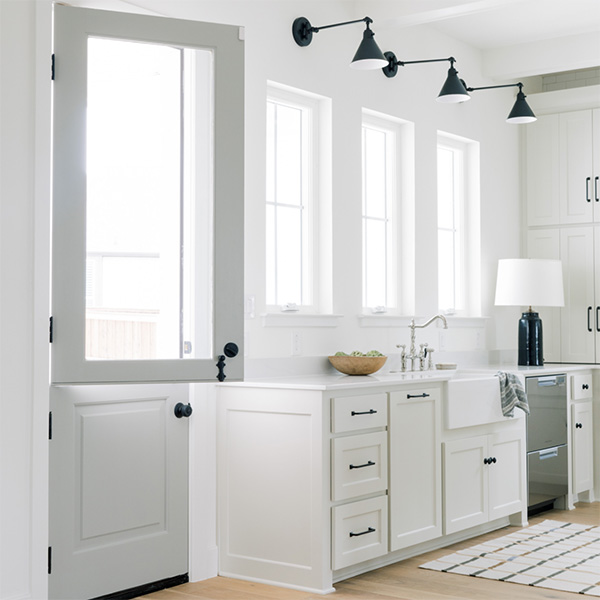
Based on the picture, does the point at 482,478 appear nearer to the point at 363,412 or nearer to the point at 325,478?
the point at 363,412

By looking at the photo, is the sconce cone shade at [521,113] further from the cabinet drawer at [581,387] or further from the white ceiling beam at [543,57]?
the cabinet drawer at [581,387]

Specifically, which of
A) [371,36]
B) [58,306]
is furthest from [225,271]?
[371,36]

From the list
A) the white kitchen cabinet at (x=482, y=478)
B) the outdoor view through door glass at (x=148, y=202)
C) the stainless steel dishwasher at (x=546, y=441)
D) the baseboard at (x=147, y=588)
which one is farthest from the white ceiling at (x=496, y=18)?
the baseboard at (x=147, y=588)

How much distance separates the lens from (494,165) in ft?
20.0

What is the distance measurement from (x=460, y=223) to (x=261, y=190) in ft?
6.82

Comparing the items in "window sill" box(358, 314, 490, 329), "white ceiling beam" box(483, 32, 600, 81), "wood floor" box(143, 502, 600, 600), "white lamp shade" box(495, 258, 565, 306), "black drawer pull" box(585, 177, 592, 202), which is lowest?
"wood floor" box(143, 502, 600, 600)

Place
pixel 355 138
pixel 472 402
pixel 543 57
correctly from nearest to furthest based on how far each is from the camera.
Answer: pixel 472 402, pixel 355 138, pixel 543 57

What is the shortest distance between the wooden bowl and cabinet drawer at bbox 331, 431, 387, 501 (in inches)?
18.4

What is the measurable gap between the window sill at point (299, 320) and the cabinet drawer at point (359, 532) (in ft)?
3.02

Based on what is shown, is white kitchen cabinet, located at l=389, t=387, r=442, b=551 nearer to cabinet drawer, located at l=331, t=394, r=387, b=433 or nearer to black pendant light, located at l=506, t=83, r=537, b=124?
cabinet drawer, located at l=331, t=394, r=387, b=433

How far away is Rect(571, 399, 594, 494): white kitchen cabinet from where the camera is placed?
5500mm

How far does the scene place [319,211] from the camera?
15.5 feet

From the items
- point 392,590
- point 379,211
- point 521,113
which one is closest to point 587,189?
point 521,113

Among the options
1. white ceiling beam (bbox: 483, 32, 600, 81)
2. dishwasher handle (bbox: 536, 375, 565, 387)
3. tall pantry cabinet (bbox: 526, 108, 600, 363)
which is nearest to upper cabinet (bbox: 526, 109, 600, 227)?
tall pantry cabinet (bbox: 526, 108, 600, 363)
